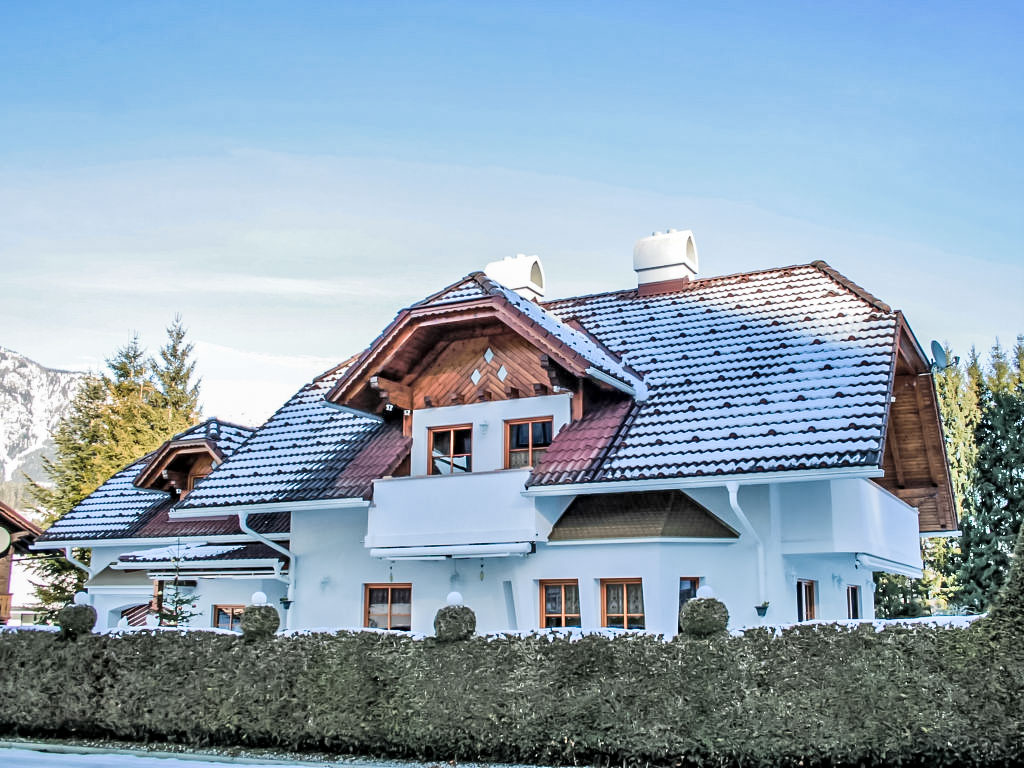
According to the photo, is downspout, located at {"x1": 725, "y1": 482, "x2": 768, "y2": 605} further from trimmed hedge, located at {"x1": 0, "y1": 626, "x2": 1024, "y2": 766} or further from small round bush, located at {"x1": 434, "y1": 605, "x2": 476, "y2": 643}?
small round bush, located at {"x1": 434, "y1": 605, "x2": 476, "y2": 643}

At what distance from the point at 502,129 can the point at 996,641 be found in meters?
10.6

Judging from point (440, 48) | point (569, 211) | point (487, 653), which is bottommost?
point (487, 653)

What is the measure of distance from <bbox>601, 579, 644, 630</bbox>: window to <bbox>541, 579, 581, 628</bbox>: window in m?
0.45

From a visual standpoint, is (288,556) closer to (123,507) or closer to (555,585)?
(555,585)

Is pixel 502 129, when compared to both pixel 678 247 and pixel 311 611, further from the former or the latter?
pixel 311 611

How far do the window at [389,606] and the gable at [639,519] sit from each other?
3.18 m

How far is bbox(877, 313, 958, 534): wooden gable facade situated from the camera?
59.8 feet

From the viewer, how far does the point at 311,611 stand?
18.3 metres

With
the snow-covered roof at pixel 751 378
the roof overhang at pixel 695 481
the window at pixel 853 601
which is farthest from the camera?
the window at pixel 853 601

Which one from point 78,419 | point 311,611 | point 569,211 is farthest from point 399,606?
point 78,419

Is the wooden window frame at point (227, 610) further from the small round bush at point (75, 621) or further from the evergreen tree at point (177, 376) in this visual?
the evergreen tree at point (177, 376)

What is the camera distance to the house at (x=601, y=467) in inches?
589

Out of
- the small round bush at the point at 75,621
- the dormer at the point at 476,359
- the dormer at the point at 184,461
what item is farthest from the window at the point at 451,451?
the dormer at the point at 184,461

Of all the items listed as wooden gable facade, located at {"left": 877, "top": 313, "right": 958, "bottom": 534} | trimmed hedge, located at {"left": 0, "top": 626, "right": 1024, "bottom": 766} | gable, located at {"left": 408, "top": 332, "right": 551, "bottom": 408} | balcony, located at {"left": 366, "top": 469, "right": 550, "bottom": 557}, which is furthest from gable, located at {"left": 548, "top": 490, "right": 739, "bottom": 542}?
wooden gable facade, located at {"left": 877, "top": 313, "right": 958, "bottom": 534}
